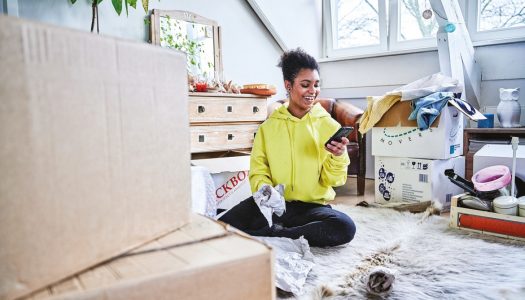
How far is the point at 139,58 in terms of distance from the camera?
47cm

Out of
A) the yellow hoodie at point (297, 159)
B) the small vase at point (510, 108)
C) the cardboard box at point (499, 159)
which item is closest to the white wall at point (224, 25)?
the yellow hoodie at point (297, 159)

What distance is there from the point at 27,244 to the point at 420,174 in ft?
6.73

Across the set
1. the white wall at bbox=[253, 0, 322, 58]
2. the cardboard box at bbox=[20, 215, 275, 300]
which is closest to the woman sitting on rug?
the cardboard box at bbox=[20, 215, 275, 300]

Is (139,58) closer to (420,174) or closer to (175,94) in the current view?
(175,94)

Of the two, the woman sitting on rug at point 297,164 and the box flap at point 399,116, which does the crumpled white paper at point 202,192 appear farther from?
the box flap at point 399,116

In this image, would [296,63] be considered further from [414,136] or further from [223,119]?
[414,136]

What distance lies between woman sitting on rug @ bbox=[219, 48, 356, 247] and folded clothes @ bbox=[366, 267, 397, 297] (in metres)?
0.35

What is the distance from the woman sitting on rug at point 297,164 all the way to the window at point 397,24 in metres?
1.69

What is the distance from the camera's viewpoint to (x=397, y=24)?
10.0ft

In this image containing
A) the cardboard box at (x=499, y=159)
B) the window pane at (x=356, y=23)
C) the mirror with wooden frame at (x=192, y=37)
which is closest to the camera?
the cardboard box at (x=499, y=159)

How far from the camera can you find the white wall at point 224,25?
6.66 ft

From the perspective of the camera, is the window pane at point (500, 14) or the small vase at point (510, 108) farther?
the window pane at point (500, 14)

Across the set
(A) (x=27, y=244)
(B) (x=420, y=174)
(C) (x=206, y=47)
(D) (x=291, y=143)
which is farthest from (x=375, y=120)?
(A) (x=27, y=244)

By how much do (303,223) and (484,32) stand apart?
2192 millimetres
